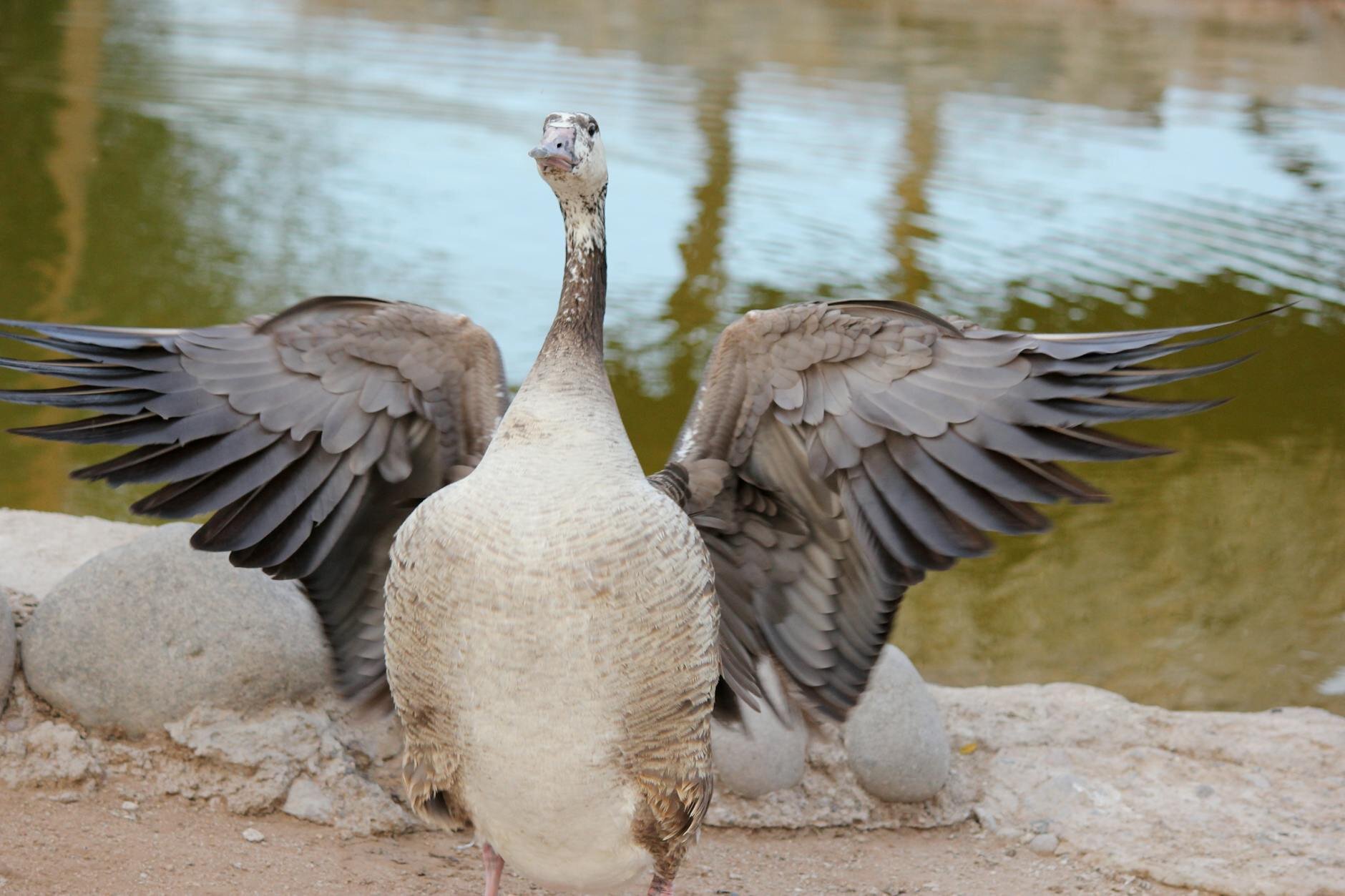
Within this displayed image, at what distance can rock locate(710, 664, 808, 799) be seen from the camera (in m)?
4.77

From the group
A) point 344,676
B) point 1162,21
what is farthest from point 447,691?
point 1162,21

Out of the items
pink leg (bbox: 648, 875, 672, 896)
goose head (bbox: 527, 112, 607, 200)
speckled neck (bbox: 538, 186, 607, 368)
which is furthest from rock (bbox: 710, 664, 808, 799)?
goose head (bbox: 527, 112, 607, 200)

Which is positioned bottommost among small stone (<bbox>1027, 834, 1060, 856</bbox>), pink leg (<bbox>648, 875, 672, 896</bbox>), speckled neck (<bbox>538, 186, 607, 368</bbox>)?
small stone (<bbox>1027, 834, 1060, 856</bbox>)

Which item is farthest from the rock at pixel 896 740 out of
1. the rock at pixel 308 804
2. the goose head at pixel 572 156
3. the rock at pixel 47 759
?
the rock at pixel 47 759

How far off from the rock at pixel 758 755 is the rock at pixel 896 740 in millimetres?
225

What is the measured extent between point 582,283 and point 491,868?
5.19 feet

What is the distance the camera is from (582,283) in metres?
3.54

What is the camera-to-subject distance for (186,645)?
4.57 m

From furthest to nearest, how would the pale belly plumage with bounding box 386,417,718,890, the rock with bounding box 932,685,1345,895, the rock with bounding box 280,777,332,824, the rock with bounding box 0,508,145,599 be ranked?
the rock with bounding box 0,508,145,599
the rock with bounding box 932,685,1345,895
the rock with bounding box 280,777,332,824
the pale belly plumage with bounding box 386,417,718,890

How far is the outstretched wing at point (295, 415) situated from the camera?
3.63 metres

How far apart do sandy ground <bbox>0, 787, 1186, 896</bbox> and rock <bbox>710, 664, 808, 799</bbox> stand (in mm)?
164

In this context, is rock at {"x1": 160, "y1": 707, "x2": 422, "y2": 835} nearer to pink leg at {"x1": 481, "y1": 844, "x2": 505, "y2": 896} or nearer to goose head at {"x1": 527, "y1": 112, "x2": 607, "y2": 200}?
pink leg at {"x1": 481, "y1": 844, "x2": 505, "y2": 896}

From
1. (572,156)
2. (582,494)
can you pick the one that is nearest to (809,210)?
(572,156)

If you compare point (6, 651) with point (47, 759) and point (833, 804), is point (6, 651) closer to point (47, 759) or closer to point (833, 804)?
point (47, 759)
